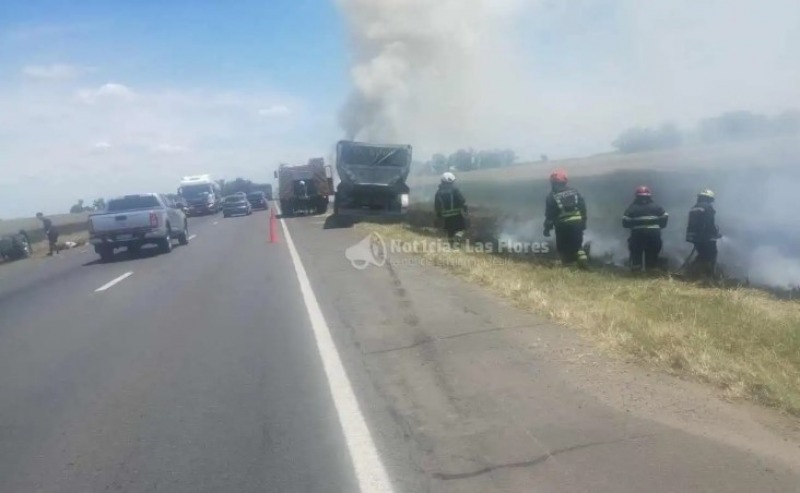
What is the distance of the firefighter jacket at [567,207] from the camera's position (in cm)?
1277

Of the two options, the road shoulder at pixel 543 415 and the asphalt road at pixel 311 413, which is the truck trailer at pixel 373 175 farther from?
the road shoulder at pixel 543 415

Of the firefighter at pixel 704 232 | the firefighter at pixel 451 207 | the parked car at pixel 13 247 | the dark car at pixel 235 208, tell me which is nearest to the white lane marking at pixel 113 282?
the firefighter at pixel 451 207

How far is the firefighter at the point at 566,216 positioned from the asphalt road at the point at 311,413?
2397mm

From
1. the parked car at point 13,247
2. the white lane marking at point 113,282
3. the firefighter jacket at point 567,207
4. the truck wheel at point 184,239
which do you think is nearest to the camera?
the firefighter jacket at point 567,207

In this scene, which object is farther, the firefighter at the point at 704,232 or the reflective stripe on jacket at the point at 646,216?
the firefighter at the point at 704,232

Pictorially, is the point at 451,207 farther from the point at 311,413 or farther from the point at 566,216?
the point at 311,413

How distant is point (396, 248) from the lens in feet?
61.7

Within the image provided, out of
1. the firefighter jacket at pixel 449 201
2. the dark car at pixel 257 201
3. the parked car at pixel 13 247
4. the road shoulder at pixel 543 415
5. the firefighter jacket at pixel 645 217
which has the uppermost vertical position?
the firefighter jacket at pixel 449 201

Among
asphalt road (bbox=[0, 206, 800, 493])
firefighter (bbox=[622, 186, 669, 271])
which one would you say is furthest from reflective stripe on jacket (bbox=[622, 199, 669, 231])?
asphalt road (bbox=[0, 206, 800, 493])

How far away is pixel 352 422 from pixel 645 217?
887 cm

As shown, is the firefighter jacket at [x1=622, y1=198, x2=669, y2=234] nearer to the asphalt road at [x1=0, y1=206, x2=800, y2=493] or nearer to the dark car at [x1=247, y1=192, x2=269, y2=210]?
the asphalt road at [x1=0, y1=206, x2=800, y2=493]

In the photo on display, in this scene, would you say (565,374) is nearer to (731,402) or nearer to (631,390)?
(631,390)

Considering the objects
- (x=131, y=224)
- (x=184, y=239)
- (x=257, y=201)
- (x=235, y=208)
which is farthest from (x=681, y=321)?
(x=257, y=201)

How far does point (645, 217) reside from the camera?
13.3 m
